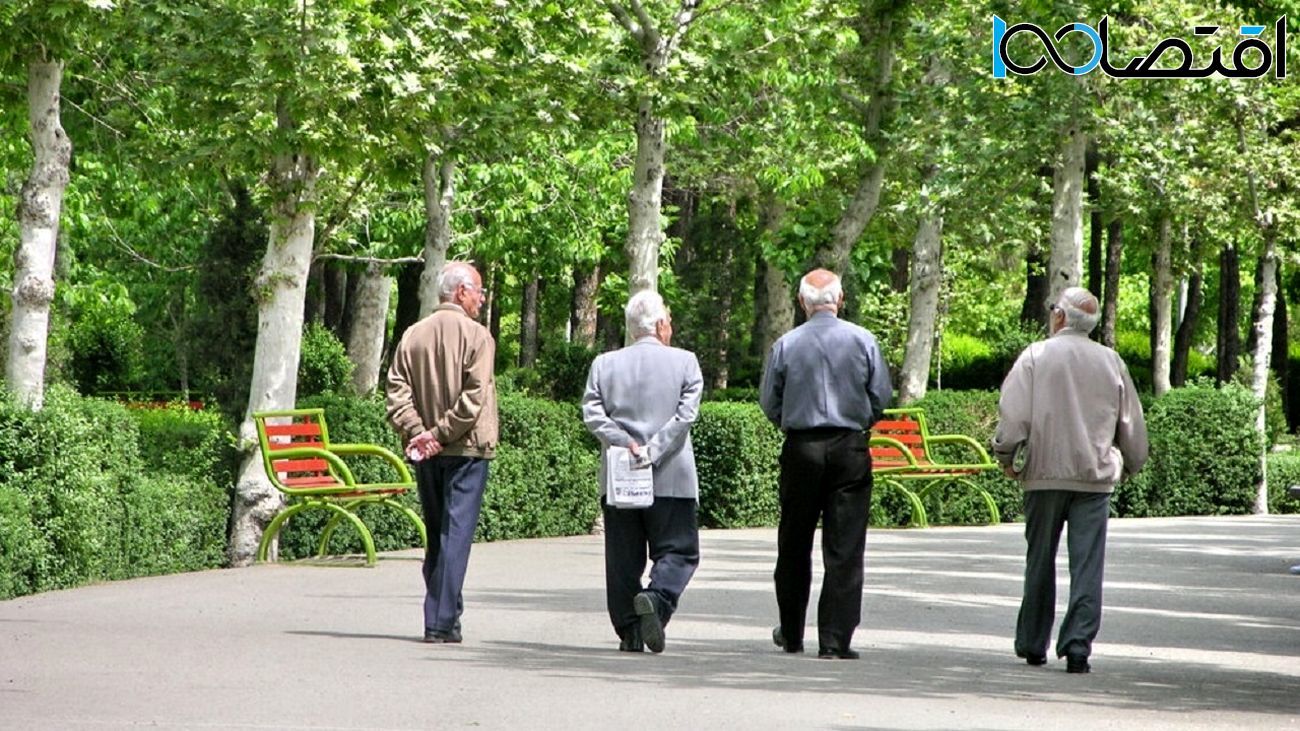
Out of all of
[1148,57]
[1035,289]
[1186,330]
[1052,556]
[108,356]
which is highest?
[1148,57]

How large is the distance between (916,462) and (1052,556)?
1338 cm

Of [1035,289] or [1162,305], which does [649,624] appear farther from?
[1035,289]

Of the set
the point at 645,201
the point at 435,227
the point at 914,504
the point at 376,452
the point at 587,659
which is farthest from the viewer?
the point at 914,504

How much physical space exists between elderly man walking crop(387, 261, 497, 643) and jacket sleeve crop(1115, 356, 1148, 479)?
3131mm

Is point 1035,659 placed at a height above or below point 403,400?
below

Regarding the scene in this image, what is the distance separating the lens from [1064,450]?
37.2ft

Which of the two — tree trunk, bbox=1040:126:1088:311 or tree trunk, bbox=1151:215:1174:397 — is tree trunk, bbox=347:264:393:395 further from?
tree trunk, bbox=1151:215:1174:397

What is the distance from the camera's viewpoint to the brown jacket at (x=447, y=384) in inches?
461

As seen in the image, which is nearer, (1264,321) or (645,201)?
(645,201)

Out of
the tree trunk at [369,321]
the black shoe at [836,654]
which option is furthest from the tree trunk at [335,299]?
the black shoe at [836,654]

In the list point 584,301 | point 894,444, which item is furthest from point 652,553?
point 584,301

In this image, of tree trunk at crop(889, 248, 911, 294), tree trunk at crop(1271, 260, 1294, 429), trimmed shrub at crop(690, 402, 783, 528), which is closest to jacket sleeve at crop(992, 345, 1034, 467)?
trimmed shrub at crop(690, 402, 783, 528)

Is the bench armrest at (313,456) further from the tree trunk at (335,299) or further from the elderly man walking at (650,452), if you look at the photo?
the tree trunk at (335,299)

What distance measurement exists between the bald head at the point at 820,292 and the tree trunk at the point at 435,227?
12592mm
